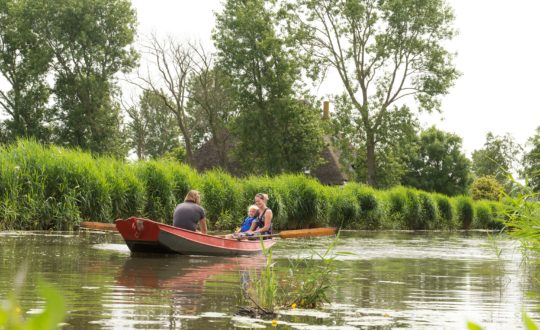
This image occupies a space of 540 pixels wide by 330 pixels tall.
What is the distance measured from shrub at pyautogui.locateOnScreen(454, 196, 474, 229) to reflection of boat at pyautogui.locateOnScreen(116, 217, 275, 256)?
2696cm

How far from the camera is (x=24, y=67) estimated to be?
5062 centimetres

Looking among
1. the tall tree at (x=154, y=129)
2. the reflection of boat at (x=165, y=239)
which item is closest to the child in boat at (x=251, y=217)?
the reflection of boat at (x=165, y=239)

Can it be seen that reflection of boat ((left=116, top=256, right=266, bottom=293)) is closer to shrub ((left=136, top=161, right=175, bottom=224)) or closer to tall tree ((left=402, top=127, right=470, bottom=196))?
shrub ((left=136, top=161, right=175, bottom=224))

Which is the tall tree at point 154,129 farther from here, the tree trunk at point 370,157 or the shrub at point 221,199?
the shrub at point 221,199

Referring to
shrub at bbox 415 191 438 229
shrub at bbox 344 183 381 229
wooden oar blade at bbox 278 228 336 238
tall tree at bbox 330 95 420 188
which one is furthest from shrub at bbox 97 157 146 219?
tall tree at bbox 330 95 420 188

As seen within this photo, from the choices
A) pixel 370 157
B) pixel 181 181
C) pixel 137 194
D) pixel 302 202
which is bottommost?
pixel 137 194

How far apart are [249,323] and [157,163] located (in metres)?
16.3

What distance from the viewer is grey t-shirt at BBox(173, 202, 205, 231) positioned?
47.1 feet

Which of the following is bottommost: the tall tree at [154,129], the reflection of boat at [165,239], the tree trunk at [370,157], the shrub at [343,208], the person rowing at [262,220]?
the reflection of boat at [165,239]

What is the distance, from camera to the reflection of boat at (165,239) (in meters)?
13.1

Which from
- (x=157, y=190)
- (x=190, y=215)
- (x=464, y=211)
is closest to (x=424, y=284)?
(x=190, y=215)

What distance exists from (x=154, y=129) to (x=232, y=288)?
66.1 meters

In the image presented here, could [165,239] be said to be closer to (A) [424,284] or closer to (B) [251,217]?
(B) [251,217]

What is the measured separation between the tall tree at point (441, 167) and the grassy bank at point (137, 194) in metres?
47.5
